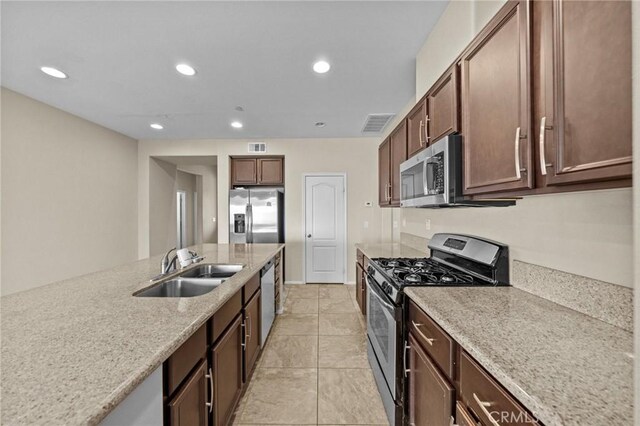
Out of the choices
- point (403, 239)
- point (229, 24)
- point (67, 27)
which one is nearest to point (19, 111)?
point (67, 27)

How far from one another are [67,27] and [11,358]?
8.07ft

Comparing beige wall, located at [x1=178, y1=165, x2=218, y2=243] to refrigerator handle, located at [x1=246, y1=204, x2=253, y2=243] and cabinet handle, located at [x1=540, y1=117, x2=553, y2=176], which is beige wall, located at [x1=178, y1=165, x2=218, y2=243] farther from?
cabinet handle, located at [x1=540, y1=117, x2=553, y2=176]

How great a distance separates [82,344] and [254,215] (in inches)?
156

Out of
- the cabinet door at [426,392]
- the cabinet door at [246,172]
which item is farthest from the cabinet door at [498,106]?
the cabinet door at [246,172]

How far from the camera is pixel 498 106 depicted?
44.8 inches

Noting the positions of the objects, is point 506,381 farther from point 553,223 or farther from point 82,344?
point 82,344

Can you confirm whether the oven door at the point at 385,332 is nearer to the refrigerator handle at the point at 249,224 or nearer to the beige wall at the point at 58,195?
the refrigerator handle at the point at 249,224

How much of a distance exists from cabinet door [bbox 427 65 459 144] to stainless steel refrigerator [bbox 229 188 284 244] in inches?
132

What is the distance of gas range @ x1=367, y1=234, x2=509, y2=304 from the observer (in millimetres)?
1502

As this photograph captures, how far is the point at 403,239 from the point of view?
11.4 ft

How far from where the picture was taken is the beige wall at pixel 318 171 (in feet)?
16.7

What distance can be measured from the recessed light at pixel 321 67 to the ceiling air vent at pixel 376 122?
1409 millimetres

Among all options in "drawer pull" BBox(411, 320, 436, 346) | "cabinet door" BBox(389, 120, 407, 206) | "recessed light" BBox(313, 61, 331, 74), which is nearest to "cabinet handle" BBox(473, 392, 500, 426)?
"drawer pull" BBox(411, 320, 436, 346)

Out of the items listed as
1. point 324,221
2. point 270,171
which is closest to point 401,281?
point 324,221
